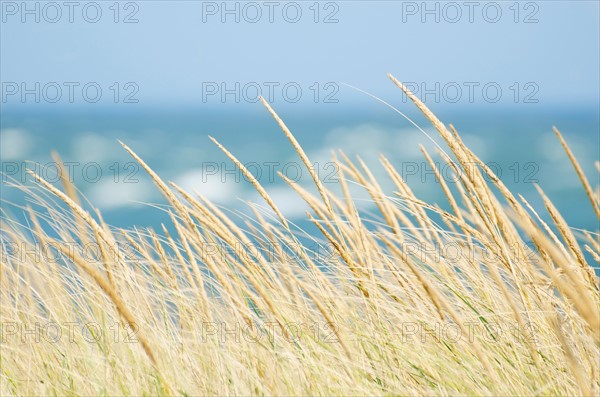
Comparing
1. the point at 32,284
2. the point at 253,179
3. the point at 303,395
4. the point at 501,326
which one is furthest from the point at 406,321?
the point at 32,284

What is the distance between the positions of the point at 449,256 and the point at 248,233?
72cm

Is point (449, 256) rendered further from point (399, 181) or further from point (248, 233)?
point (248, 233)

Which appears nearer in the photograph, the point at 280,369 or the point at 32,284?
the point at 280,369

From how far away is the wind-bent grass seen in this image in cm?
Result: 176

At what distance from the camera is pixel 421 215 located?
8.03 ft

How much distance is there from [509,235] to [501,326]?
0.94ft

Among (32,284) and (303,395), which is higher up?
(32,284)

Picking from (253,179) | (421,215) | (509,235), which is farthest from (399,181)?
(253,179)

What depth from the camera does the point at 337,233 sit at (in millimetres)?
2062

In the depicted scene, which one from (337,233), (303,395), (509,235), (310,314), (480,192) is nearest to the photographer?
(480,192)

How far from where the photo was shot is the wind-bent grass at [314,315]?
176cm

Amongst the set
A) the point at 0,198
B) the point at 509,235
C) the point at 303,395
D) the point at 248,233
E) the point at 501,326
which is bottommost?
the point at 303,395

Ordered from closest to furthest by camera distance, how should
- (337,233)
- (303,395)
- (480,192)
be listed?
(480,192) → (303,395) → (337,233)

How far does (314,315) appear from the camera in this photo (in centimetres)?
228
